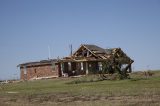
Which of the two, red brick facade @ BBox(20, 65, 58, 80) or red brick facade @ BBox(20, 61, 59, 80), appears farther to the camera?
red brick facade @ BBox(20, 65, 58, 80)

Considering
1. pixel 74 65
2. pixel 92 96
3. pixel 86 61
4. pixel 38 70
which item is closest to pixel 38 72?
pixel 38 70

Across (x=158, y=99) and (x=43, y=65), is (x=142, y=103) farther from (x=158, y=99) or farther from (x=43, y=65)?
(x=43, y=65)

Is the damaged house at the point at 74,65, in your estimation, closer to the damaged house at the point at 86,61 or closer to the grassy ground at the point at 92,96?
the damaged house at the point at 86,61

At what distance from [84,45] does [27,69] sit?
12265 mm

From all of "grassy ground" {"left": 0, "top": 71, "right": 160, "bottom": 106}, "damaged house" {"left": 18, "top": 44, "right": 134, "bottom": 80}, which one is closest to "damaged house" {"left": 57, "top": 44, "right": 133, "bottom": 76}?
"damaged house" {"left": 18, "top": 44, "right": 134, "bottom": 80}

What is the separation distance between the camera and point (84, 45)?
260ft

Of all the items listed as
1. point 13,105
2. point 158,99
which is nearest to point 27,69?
point 13,105

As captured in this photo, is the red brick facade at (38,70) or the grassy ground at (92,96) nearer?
the grassy ground at (92,96)

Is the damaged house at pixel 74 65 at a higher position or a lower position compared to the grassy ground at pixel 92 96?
higher

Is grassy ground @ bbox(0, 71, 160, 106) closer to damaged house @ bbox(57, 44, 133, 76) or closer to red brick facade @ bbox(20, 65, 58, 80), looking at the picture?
damaged house @ bbox(57, 44, 133, 76)

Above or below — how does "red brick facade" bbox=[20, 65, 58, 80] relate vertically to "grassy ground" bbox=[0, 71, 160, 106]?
above

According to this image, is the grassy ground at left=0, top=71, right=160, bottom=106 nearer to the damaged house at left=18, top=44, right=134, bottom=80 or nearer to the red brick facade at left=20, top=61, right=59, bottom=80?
the damaged house at left=18, top=44, right=134, bottom=80

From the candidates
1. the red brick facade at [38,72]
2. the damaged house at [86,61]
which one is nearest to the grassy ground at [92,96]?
the damaged house at [86,61]

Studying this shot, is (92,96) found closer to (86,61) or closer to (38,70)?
(86,61)
